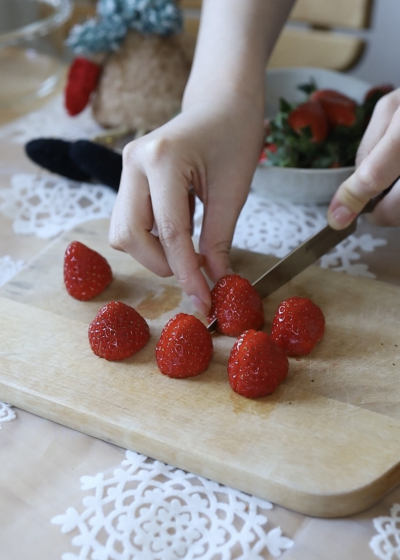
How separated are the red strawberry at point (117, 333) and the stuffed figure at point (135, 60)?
72cm

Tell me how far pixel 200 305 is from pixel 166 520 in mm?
349

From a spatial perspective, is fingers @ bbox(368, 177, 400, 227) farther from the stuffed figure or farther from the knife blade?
the stuffed figure

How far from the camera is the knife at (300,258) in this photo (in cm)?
102

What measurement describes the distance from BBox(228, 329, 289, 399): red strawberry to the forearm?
1.56ft

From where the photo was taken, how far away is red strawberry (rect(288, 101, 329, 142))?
1252 mm

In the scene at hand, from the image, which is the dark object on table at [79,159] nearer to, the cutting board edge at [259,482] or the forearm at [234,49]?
the forearm at [234,49]

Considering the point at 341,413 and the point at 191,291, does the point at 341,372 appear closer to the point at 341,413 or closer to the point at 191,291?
the point at 341,413

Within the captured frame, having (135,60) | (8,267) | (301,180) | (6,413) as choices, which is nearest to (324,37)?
(135,60)

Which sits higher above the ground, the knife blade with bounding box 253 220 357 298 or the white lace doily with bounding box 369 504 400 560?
the knife blade with bounding box 253 220 357 298

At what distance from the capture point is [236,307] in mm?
937

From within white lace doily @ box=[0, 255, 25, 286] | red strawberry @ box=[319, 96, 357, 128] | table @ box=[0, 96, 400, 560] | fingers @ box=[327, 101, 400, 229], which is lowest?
white lace doily @ box=[0, 255, 25, 286]

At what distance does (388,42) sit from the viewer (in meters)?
2.07

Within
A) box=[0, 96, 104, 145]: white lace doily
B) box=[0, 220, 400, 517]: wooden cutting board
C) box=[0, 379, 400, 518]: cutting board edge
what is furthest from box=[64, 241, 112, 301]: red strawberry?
box=[0, 96, 104, 145]: white lace doily

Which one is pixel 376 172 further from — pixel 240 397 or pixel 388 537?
pixel 388 537
